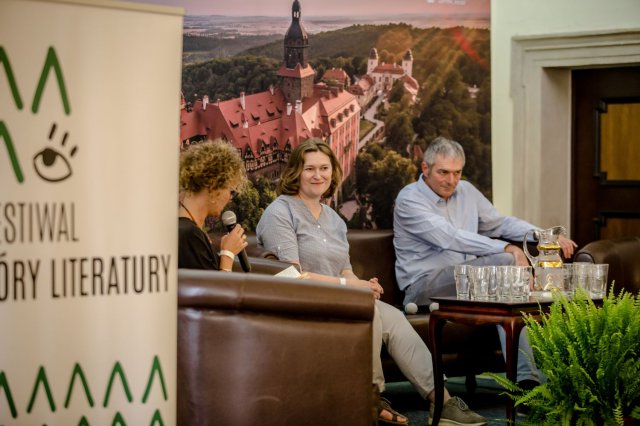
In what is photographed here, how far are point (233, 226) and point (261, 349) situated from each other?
1.03 m

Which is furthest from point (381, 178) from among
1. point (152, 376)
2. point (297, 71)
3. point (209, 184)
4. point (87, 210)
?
point (87, 210)

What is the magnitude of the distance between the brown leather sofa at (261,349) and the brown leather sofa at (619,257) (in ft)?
7.50

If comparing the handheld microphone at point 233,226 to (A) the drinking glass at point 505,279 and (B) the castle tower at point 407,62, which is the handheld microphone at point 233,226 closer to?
(A) the drinking glass at point 505,279

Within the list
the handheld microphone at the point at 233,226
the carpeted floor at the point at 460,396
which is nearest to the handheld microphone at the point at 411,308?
the carpeted floor at the point at 460,396

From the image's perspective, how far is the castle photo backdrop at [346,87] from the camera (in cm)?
601

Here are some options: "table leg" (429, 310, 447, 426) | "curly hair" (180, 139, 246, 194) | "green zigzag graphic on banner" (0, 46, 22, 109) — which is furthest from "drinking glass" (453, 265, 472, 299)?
"green zigzag graphic on banner" (0, 46, 22, 109)

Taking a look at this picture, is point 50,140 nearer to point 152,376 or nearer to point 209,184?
point 152,376

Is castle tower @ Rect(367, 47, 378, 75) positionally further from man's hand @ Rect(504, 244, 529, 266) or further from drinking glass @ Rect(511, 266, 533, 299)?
drinking glass @ Rect(511, 266, 533, 299)

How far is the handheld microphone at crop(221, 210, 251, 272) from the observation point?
422 cm

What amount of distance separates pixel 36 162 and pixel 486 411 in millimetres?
3314

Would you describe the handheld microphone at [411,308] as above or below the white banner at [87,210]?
below

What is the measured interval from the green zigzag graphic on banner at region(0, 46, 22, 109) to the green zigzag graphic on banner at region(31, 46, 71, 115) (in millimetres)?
34

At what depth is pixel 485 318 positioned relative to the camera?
14.6 ft

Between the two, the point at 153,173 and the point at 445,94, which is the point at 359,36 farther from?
the point at 153,173
